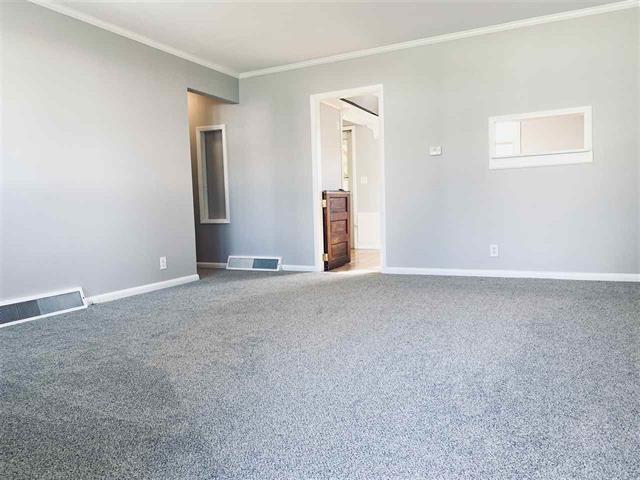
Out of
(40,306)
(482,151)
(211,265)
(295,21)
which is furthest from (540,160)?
(40,306)

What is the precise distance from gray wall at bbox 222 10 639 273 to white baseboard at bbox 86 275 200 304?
4.31ft

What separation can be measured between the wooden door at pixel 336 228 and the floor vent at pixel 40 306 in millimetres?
2864

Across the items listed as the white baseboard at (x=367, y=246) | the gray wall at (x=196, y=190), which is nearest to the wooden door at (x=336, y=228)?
the gray wall at (x=196, y=190)

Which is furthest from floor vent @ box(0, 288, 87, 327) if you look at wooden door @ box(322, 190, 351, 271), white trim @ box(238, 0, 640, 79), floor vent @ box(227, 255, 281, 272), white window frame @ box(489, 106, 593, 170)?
white window frame @ box(489, 106, 593, 170)

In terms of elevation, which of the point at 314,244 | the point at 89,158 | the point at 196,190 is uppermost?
the point at 89,158

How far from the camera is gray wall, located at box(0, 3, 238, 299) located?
3.36 meters

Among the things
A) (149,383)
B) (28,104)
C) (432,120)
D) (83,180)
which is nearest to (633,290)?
(432,120)

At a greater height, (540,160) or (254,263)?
(540,160)

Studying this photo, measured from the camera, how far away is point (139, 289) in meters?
4.38

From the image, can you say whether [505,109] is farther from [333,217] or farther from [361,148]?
[361,148]

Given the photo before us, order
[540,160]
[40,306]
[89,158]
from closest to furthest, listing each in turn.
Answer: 1. [40,306]
2. [89,158]
3. [540,160]

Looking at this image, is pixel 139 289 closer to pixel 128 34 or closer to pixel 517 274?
pixel 128 34

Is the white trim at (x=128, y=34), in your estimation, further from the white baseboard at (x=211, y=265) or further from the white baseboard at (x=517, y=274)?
the white baseboard at (x=517, y=274)

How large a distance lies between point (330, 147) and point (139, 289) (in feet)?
10.5
